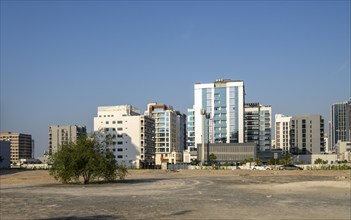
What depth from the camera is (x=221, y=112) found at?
193 m

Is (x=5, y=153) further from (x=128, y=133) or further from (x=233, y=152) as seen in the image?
(x=233, y=152)

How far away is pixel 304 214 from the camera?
21.0 meters

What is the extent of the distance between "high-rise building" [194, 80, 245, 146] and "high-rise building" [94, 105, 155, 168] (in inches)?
987

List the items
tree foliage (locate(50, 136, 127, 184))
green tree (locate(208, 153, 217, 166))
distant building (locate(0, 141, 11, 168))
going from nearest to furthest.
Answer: tree foliage (locate(50, 136, 127, 184)) → distant building (locate(0, 141, 11, 168)) → green tree (locate(208, 153, 217, 166))

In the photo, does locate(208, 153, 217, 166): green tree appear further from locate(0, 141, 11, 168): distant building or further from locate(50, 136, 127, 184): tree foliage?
locate(50, 136, 127, 184): tree foliage

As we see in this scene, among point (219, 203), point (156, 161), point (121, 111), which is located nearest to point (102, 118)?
point (121, 111)

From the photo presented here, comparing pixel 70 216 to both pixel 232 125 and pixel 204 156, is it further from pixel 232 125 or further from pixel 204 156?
pixel 232 125

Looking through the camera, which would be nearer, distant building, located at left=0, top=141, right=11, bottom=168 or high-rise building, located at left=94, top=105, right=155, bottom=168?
distant building, located at left=0, top=141, right=11, bottom=168

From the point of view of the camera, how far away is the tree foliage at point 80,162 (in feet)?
159

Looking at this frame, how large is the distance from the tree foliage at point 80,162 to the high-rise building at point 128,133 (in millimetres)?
116759

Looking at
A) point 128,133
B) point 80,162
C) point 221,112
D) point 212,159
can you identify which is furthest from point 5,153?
point 80,162

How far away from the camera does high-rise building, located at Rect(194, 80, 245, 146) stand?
18912 cm

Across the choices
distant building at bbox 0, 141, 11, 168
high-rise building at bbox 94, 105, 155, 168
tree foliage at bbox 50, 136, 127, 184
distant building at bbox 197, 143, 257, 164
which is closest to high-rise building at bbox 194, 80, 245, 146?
distant building at bbox 197, 143, 257, 164

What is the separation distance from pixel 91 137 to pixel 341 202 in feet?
104
